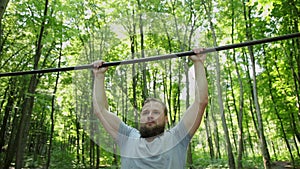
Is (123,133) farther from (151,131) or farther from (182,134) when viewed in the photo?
(182,134)

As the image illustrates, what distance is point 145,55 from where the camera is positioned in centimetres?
223

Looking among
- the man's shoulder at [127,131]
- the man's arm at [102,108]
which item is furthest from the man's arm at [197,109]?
the man's arm at [102,108]

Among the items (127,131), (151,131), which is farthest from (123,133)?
(151,131)

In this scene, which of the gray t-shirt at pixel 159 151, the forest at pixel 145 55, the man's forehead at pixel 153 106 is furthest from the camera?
the forest at pixel 145 55

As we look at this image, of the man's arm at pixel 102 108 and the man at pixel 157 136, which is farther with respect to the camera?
the man's arm at pixel 102 108

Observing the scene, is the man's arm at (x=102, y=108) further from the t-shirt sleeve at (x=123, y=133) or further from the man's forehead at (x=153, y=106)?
the man's forehead at (x=153, y=106)

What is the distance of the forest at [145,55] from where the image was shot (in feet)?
6.89

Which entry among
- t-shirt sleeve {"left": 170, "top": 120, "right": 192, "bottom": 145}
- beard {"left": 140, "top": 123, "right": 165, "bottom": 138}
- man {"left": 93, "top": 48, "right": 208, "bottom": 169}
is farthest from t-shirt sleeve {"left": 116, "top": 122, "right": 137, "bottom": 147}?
t-shirt sleeve {"left": 170, "top": 120, "right": 192, "bottom": 145}

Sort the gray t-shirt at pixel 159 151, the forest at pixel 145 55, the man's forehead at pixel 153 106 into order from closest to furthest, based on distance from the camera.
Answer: the gray t-shirt at pixel 159 151 → the man's forehead at pixel 153 106 → the forest at pixel 145 55

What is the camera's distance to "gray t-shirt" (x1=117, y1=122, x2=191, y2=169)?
1268 mm

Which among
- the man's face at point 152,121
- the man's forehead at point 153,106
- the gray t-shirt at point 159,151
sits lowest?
the gray t-shirt at point 159,151

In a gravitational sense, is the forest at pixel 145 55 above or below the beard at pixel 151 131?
above

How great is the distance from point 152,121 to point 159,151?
0.15 meters

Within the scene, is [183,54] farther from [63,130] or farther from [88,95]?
[63,130]
